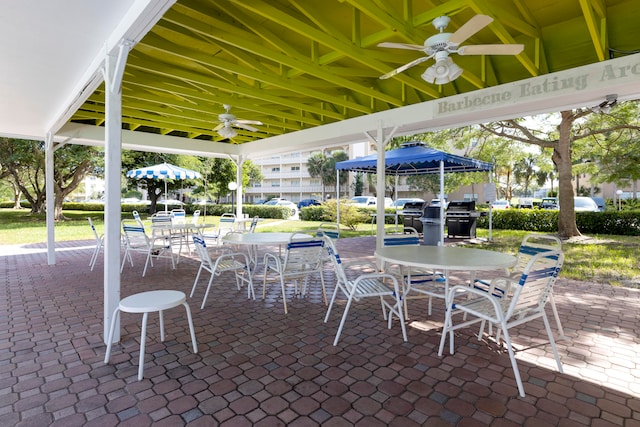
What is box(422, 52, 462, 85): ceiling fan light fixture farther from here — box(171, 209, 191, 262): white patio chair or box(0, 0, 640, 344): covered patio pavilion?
box(171, 209, 191, 262): white patio chair

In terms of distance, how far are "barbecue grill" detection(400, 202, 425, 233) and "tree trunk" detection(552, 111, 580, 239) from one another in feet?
Answer: 13.0

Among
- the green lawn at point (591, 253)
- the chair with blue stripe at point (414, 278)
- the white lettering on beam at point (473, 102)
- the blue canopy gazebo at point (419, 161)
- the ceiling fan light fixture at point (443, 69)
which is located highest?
the white lettering on beam at point (473, 102)

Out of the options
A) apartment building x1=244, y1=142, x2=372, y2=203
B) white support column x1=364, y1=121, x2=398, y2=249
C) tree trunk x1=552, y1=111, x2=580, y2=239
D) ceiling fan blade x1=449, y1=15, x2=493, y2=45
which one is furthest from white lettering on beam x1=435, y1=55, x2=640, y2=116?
apartment building x1=244, y1=142, x2=372, y2=203

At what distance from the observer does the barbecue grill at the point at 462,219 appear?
957cm

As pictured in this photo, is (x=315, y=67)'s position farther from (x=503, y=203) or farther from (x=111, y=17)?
(x=503, y=203)

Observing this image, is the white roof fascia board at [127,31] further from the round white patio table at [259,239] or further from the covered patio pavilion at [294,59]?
the round white patio table at [259,239]

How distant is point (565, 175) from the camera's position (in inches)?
383

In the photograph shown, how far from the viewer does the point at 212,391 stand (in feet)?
7.18

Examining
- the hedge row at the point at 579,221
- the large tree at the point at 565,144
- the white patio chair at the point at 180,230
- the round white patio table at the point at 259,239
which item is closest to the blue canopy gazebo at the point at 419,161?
the large tree at the point at 565,144

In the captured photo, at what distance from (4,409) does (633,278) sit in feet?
24.4

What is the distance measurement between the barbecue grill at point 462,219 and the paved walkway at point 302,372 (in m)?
5.76

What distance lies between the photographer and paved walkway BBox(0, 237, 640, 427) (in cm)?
196

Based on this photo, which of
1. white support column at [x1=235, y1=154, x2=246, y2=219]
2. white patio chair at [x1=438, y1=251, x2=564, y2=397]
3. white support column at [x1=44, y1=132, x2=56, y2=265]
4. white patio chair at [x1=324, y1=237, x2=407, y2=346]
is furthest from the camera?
white support column at [x1=235, y1=154, x2=246, y2=219]

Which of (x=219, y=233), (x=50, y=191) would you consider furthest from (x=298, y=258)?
(x=50, y=191)
